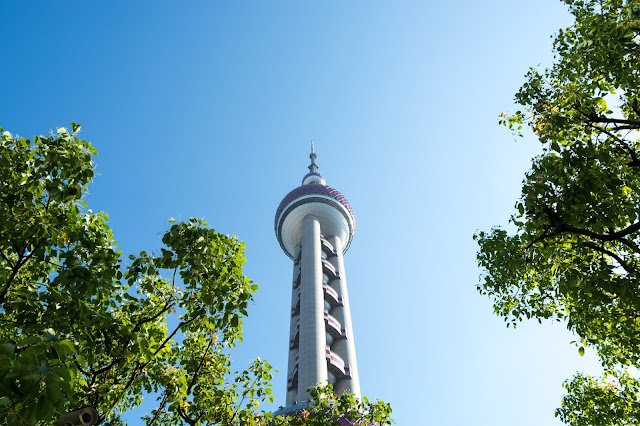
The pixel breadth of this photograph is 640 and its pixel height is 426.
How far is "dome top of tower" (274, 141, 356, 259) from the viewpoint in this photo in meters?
83.8

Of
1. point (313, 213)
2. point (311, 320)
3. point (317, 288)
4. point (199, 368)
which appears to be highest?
point (313, 213)

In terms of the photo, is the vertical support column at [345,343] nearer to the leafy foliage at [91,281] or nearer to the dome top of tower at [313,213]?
the dome top of tower at [313,213]

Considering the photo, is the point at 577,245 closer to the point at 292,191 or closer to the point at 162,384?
the point at 162,384

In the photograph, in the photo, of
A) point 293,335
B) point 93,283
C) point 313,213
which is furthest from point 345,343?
point 93,283

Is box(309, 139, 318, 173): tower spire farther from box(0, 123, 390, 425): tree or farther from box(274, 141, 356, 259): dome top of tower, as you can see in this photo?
box(0, 123, 390, 425): tree

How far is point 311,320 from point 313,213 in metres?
28.3

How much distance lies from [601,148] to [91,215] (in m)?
13.4

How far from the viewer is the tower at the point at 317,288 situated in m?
56.1

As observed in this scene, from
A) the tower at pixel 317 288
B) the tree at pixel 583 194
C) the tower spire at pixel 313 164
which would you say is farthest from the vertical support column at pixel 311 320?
the tree at pixel 583 194

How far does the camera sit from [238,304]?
36.8 feet

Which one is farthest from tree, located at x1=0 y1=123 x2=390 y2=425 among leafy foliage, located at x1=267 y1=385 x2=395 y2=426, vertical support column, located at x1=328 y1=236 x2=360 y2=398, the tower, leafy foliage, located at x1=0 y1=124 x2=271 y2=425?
vertical support column, located at x1=328 y1=236 x2=360 y2=398

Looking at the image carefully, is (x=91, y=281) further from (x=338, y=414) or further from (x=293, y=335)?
(x=293, y=335)

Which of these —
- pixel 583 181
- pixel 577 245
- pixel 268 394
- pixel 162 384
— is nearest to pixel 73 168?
pixel 162 384

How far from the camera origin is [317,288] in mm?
64562
